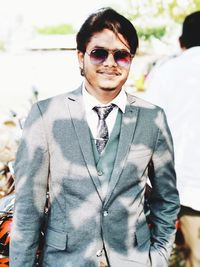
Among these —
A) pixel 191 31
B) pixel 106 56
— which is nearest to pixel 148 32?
pixel 191 31

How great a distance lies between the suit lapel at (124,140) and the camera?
195 cm

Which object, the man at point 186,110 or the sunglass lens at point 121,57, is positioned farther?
the man at point 186,110

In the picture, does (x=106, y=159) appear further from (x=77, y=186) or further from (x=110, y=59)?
(x=110, y=59)

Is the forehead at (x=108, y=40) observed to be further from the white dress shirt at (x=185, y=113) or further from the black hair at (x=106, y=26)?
the white dress shirt at (x=185, y=113)

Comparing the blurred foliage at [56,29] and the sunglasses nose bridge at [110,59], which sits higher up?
the sunglasses nose bridge at [110,59]

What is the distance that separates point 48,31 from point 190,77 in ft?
245

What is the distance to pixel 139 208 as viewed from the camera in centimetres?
211

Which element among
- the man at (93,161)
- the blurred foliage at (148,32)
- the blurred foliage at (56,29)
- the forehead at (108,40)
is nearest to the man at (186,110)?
the man at (93,161)

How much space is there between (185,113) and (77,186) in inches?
51.0

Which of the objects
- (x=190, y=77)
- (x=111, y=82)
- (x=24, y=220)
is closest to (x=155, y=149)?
(x=111, y=82)

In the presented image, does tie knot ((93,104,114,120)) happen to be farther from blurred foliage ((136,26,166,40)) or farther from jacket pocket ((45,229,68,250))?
blurred foliage ((136,26,166,40))

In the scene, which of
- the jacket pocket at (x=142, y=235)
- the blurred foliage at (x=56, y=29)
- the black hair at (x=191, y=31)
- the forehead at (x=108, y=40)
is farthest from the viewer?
the blurred foliage at (x=56, y=29)

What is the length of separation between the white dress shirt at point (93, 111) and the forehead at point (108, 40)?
0.26m

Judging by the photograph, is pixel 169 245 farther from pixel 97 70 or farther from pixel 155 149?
pixel 97 70
